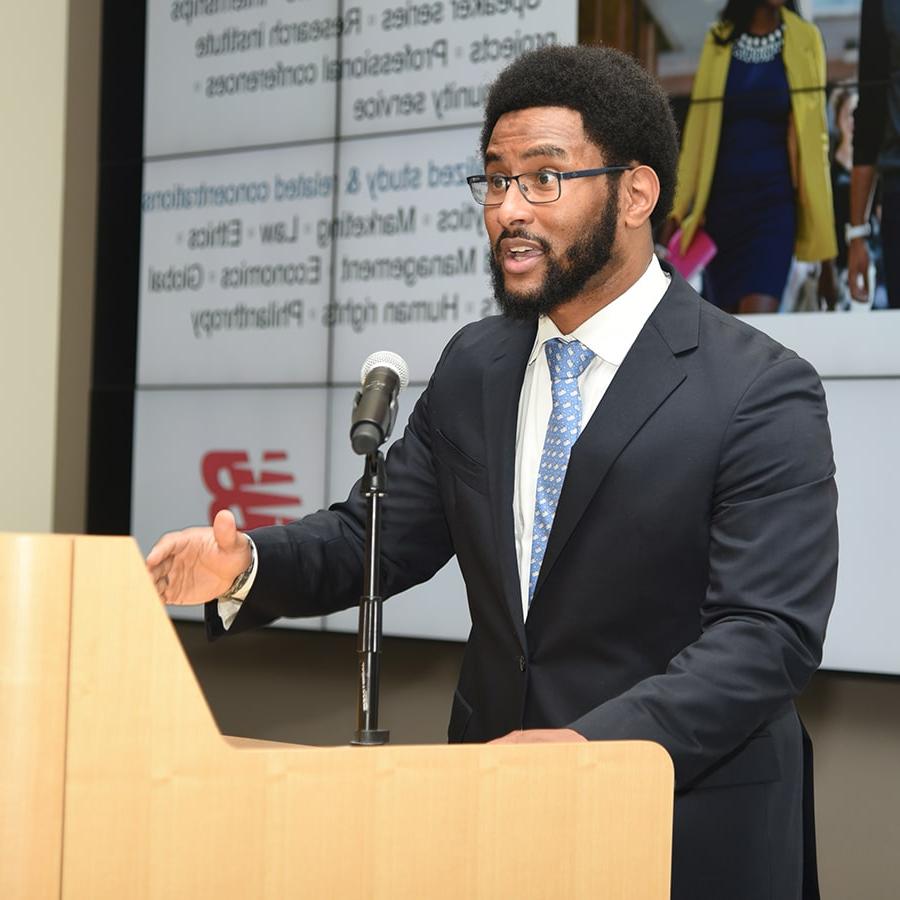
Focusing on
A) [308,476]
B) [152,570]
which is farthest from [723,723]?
[308,476]

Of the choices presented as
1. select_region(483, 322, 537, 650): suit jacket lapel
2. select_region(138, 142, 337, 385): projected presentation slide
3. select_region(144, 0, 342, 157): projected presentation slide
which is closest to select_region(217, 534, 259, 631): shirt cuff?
select_region(483, 322, 537, 650): suit jacket lapel

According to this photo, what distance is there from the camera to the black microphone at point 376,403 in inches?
56.9

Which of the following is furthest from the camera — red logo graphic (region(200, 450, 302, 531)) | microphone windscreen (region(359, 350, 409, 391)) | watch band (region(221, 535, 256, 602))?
red logo graphic (region(200, 450, 302, 531))

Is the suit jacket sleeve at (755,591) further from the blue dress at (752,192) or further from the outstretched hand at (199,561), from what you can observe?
the blue dress at (752,192)

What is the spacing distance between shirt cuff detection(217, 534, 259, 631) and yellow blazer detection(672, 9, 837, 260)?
204cm

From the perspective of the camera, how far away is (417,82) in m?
4.03

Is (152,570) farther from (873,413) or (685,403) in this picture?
(873,413)

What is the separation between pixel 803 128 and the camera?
344 centimetres

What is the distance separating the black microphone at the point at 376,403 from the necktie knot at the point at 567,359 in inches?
15.0

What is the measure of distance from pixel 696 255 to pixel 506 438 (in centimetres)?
181

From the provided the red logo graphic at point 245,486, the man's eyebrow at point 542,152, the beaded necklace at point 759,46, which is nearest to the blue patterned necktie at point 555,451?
the man's eyebrow at point 542,152

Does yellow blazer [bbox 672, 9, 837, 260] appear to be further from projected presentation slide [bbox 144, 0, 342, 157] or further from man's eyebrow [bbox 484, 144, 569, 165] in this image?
man's eyebrow [bbox 484, 144, 569, 165]

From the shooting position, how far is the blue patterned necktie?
1858mm

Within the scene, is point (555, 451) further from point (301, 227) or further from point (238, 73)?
point (238, 73)
